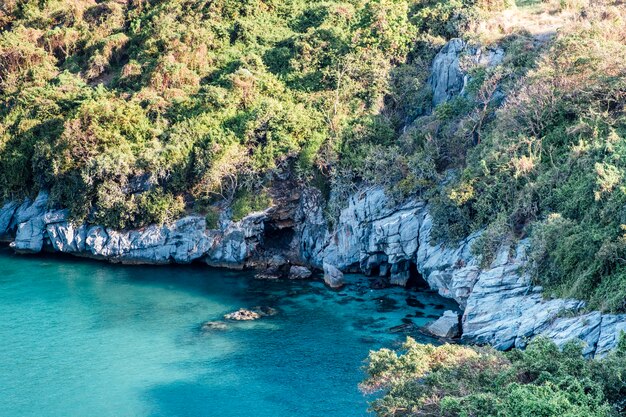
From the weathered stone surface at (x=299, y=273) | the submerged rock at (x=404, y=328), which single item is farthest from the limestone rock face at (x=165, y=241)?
the submerged rock at (x=404, y=328)

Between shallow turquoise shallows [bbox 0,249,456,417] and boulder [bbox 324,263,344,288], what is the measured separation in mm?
823

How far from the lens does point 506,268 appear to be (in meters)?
38.3

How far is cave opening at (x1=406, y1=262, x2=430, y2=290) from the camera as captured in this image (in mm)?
50062

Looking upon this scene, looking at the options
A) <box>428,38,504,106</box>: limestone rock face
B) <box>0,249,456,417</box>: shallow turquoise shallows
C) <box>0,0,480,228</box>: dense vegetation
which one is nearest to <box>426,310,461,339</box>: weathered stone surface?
<box>0,249,456,417</box>: shallow turquoise shallows

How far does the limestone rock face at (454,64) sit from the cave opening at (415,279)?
1549 centimetres

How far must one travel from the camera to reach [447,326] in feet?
133

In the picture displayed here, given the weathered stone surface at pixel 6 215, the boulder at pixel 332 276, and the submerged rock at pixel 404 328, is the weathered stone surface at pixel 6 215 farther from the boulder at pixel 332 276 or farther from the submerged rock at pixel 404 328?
the submerged rock at pixel 404 328

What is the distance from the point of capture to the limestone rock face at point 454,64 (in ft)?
182

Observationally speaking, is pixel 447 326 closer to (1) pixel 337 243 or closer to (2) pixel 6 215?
(1) pixel 337 243

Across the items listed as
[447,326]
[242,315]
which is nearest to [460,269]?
[447,326]

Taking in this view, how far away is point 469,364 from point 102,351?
80.9ft

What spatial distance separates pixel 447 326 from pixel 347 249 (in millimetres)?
14596

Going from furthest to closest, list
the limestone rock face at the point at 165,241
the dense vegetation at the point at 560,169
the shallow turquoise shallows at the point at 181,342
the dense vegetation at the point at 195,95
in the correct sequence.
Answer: the dense vegetation at the point at 195,95
the limestone rock face at the point at 165,241
the shallow turquoise shallows at the point at 181,342
the dense vegetation at the point at 560,169

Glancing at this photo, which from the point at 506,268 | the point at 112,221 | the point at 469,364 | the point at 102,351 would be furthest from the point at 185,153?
the point at 469,364
